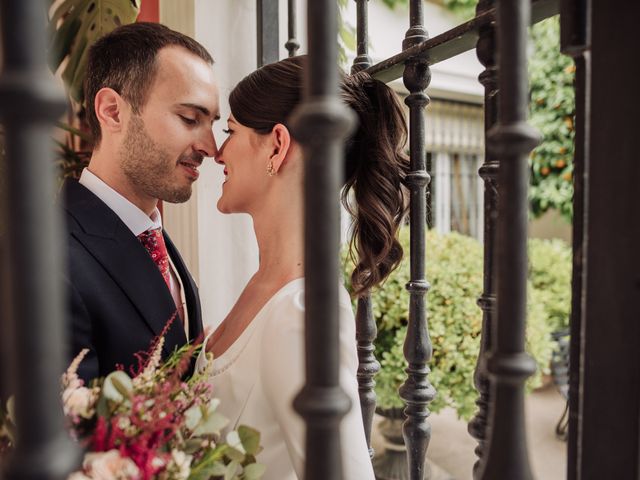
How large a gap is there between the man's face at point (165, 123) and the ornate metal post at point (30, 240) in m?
1.19

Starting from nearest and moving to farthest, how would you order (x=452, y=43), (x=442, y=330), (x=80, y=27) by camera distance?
(x=452, y=43), (x=80, y=27), (x=442, y=330)

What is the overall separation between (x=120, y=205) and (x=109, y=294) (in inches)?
13.6

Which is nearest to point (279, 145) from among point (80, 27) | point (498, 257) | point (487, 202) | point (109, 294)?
point (109, 294)

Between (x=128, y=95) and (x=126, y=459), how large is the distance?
3.82 feet

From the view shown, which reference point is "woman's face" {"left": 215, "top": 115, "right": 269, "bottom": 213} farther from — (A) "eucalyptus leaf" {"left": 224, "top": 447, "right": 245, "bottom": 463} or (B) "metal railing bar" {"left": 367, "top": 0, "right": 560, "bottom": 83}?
(A) "eucalyptus leaf" {"left": 224, "top": 447, "right": 245, "bottom": 463}

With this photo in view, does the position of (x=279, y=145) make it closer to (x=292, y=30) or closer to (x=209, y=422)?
(x=292, y=30)

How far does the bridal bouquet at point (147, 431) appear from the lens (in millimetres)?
637

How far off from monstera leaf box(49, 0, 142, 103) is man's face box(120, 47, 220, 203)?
0.55 m

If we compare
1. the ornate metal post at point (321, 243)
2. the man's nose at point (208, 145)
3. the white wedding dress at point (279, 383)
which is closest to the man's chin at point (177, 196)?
the man's nose at point (208, 145)

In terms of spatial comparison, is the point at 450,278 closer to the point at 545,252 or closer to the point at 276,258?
the point at 276,258

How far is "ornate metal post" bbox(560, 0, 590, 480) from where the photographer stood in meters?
0.54

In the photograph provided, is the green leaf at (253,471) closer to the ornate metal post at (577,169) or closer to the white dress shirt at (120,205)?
the ornate metal post at (577,169)

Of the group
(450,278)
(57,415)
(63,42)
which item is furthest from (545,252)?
(57,415)

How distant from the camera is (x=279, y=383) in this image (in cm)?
98
